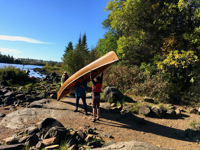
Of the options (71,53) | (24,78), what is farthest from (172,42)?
(24,78)

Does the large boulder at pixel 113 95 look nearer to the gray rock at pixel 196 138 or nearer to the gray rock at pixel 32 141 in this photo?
the gray rock at pixel 196 138

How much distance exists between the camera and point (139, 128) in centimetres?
505

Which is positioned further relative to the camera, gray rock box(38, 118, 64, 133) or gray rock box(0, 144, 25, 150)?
gray rock box(38, 118, 64, 133)

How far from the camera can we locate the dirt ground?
4058 millimetres

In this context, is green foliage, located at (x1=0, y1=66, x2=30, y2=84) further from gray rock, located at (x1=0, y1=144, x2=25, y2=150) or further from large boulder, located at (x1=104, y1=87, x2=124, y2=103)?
gray rock, located at (x1=0, y1=144, x2=25, y2=150)

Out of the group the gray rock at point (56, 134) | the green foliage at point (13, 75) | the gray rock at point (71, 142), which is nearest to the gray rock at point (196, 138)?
the gray rock at point (71, 142)

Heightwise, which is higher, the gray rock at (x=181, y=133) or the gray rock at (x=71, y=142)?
the gray rock at (x=71, y=142)

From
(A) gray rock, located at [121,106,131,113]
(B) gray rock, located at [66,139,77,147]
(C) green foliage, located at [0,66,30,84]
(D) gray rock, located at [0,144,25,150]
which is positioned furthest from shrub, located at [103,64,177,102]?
(C) green foliage, located at [0,66,30,84]

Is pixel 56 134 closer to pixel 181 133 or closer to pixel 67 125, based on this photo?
pixel 67 125

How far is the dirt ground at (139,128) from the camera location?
4058mm

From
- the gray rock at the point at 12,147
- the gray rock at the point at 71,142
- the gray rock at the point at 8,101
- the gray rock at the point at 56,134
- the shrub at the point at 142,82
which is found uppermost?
the shrub at the point at 142,82

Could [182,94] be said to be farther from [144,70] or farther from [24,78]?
[24,78]

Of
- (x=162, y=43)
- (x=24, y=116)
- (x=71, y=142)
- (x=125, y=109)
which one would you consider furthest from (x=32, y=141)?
(x=162, y=43)

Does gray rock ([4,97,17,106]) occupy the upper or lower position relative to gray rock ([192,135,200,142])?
upper
